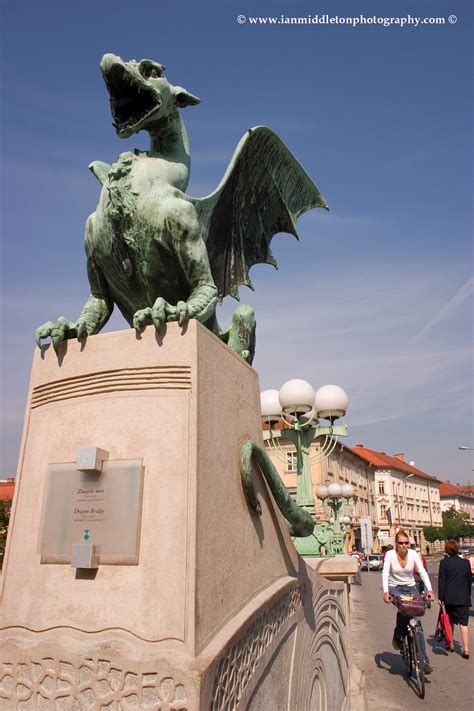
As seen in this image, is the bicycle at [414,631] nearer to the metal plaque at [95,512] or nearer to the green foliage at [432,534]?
the metal plaque at [95,512]

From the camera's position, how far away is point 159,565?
7.12ft

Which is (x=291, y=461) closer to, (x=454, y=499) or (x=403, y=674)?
(x=403, y=674)

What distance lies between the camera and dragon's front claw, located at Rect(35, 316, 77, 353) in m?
2.92

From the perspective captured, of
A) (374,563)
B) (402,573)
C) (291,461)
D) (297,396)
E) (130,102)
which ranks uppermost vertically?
(291,461)

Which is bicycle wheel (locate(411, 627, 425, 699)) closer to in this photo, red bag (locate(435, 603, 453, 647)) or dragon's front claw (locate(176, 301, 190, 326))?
red bag (locate(435, 603, 453, 647))

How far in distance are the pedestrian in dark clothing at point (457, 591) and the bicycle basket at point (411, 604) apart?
1782 mm

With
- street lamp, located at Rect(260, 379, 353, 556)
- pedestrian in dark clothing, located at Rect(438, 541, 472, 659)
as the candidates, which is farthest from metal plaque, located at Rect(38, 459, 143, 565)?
pedestrian in dark clothing, located at Rect(438, 541, 472, 659)

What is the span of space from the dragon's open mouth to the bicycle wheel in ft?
17.7

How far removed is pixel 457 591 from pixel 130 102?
22.5 feet

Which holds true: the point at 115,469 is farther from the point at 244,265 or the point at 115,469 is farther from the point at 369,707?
the point at 369,707

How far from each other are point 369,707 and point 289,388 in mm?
3892

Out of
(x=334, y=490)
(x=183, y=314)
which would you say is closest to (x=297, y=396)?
(x=183, y=314)

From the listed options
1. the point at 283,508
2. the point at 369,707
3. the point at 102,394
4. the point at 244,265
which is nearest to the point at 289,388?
the point at 244,265

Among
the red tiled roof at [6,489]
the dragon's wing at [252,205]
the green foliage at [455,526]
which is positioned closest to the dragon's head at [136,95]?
the dragon's wing at [252,205]
